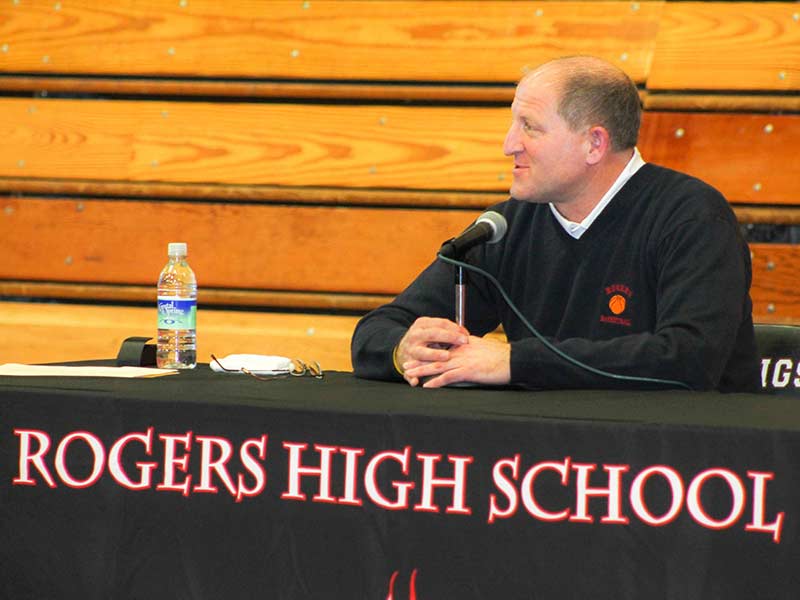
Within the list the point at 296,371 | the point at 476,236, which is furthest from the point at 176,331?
the point at 476,236

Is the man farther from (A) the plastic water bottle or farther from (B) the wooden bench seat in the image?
(B) the wooden bench seat

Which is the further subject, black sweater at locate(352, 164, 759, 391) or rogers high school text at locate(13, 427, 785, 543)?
black sweater at locate(352, 164, 759, 391)

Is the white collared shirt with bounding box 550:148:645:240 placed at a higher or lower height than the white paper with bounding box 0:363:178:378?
higher

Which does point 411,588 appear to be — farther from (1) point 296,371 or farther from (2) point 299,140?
(2) point 299,140

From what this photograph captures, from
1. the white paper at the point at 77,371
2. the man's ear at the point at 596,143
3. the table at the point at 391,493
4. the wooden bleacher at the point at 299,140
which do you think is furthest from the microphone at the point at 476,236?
the wooden bleacher at the point at 299,140

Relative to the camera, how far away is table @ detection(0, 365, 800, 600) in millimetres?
1251

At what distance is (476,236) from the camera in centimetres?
170

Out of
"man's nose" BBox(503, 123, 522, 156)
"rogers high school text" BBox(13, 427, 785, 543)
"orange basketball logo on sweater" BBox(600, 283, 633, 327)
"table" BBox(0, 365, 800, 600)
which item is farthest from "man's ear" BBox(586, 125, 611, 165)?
"rogers high school text" BBox(13, 427, 785, 543)

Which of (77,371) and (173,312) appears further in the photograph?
(173,312)

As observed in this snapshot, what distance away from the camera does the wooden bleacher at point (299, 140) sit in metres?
3.04

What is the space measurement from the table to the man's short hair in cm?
63

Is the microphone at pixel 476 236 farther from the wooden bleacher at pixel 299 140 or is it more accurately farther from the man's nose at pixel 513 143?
the wooden bleacher at pixel 299 140

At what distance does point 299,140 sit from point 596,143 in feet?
4.49

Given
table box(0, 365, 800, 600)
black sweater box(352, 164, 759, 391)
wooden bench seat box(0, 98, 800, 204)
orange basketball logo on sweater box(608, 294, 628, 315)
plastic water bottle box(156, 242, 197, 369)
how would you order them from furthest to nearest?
wooden bench seat box(0, 98, 800, 204)
plastic water bottle box(156, 242, 197, 369)
orange basketball logo on sweater box(608, 294, 628, 315)
black sweater box(352, 164, 759, 391)
table box(0, 365, 800, 600)
